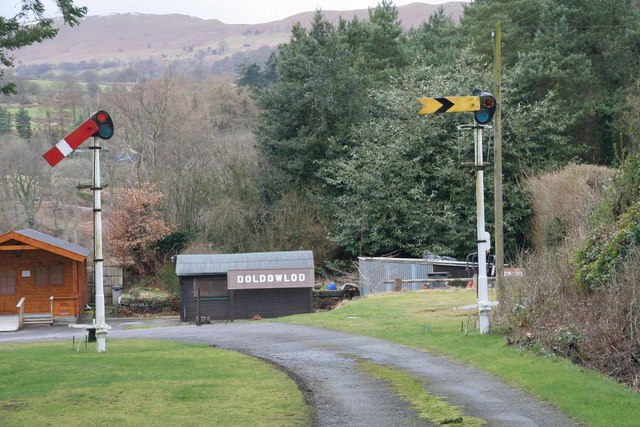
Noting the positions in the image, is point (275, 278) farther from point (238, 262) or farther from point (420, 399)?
point (420, 399)

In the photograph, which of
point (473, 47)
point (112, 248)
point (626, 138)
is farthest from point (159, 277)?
point (626, 138)

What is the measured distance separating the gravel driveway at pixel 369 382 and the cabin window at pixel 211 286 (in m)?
13.6

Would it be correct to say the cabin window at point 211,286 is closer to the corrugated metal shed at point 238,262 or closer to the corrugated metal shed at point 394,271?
the corrugated metal shed at point 238,262

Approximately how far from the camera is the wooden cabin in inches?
1528

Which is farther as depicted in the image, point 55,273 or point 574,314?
point 55,273

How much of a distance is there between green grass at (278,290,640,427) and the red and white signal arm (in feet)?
25.6

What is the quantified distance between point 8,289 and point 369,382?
28666 millimetres

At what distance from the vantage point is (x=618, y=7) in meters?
47.7

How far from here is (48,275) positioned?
3969 cm

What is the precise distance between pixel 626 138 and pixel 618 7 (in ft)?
23.0

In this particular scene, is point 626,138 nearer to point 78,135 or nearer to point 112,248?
point 112,248

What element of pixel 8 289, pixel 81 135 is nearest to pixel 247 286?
pixel 8 289

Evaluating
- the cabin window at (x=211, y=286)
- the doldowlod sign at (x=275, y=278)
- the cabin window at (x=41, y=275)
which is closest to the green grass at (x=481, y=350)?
the doldowlod sign at (x=275, y=278)

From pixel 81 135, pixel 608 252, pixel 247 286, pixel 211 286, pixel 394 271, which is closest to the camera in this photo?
pixel 608 252
